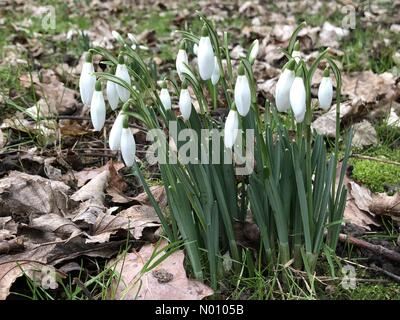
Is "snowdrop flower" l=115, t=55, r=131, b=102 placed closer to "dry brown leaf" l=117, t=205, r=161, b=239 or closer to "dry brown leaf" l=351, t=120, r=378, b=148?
"dry brown leaf" l=117, t=205, r=161, b=239

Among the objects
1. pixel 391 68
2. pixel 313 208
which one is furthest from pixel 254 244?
pixel 391 68

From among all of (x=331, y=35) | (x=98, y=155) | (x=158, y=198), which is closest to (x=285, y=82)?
(x=158, y=198)

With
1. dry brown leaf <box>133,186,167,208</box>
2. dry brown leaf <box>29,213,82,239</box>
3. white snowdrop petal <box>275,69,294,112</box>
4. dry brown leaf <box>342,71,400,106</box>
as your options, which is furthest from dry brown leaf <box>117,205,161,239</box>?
dry brown leaf <box>342,71,400,106</box>

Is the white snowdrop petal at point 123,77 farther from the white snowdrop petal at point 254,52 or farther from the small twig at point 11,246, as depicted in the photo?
the small twig at point 11,246

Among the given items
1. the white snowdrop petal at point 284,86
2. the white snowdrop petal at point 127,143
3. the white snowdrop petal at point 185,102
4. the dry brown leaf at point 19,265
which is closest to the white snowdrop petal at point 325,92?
the white snowdrop petal at point 284,86

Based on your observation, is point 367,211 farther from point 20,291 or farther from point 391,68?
point 391,68

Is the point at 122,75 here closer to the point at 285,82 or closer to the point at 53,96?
the point at 285,82
